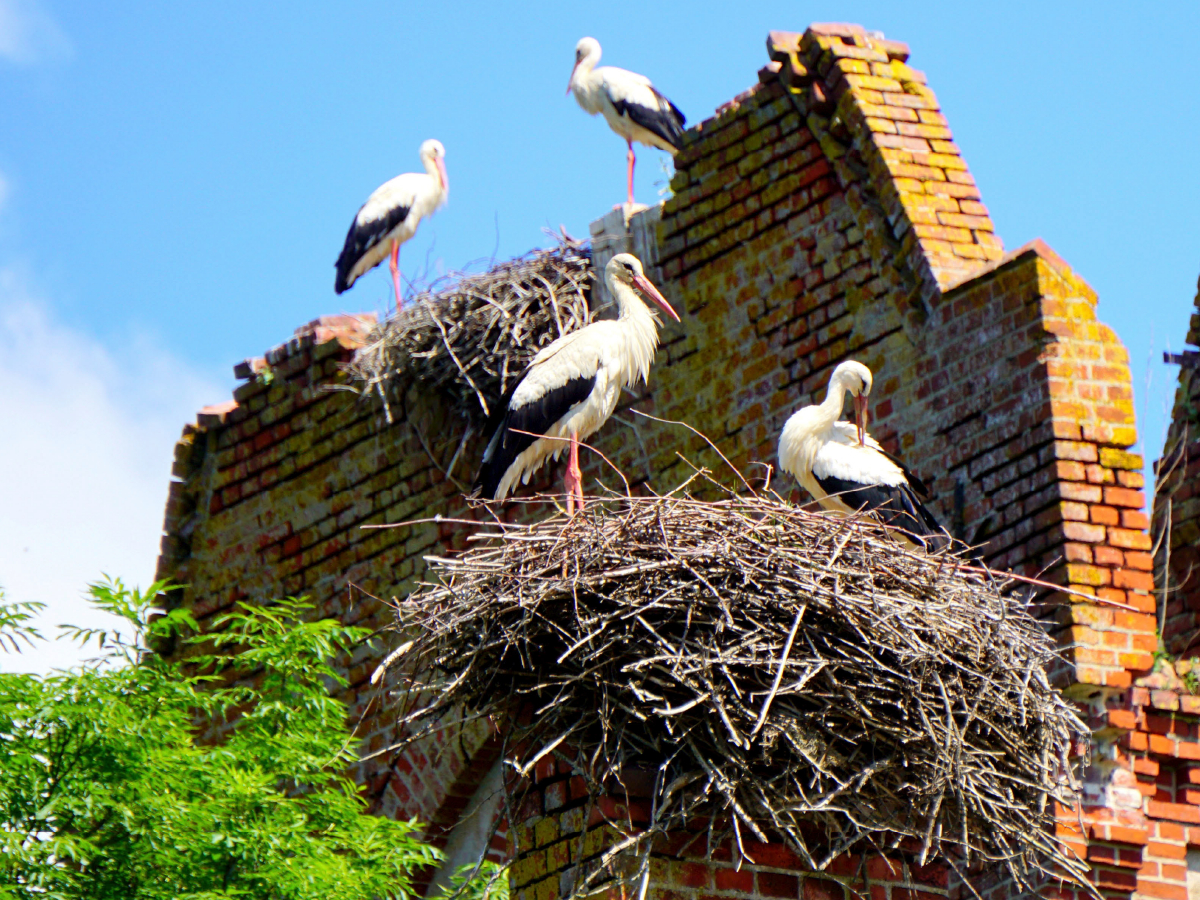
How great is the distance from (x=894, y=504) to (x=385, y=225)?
6.99 metres

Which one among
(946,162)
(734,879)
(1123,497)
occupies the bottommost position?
(734,879)

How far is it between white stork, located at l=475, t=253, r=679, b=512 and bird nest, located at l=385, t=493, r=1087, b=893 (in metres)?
2.43

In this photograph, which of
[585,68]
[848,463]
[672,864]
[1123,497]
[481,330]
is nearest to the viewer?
[672,864]

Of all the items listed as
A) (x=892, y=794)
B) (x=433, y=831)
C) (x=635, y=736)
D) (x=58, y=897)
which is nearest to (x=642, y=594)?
(x=635, y=736)

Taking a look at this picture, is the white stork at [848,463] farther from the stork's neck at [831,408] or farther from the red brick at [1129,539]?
the red brick at [1129,539]

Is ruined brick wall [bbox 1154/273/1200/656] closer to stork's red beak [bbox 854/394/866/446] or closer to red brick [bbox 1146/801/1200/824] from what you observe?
red brick [bbox 1146/801/1200/824]

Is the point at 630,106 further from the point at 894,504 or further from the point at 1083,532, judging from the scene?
the point at 1083,532

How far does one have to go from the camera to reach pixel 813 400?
9.23 metres

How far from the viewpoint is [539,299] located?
10859 millimetres

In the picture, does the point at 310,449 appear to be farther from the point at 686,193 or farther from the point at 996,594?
the point at 996,594

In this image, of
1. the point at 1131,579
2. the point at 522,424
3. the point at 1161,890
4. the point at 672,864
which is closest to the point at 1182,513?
the point at 1131,579

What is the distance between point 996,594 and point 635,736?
4.56 feet

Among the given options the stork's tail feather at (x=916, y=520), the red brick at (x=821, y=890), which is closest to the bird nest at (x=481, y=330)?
the stork's tail feather at (x=916, y=520)

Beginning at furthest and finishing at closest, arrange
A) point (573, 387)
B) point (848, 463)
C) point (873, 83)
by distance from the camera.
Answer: point (873, 83) → point (573, 387) → point (848, 463)
